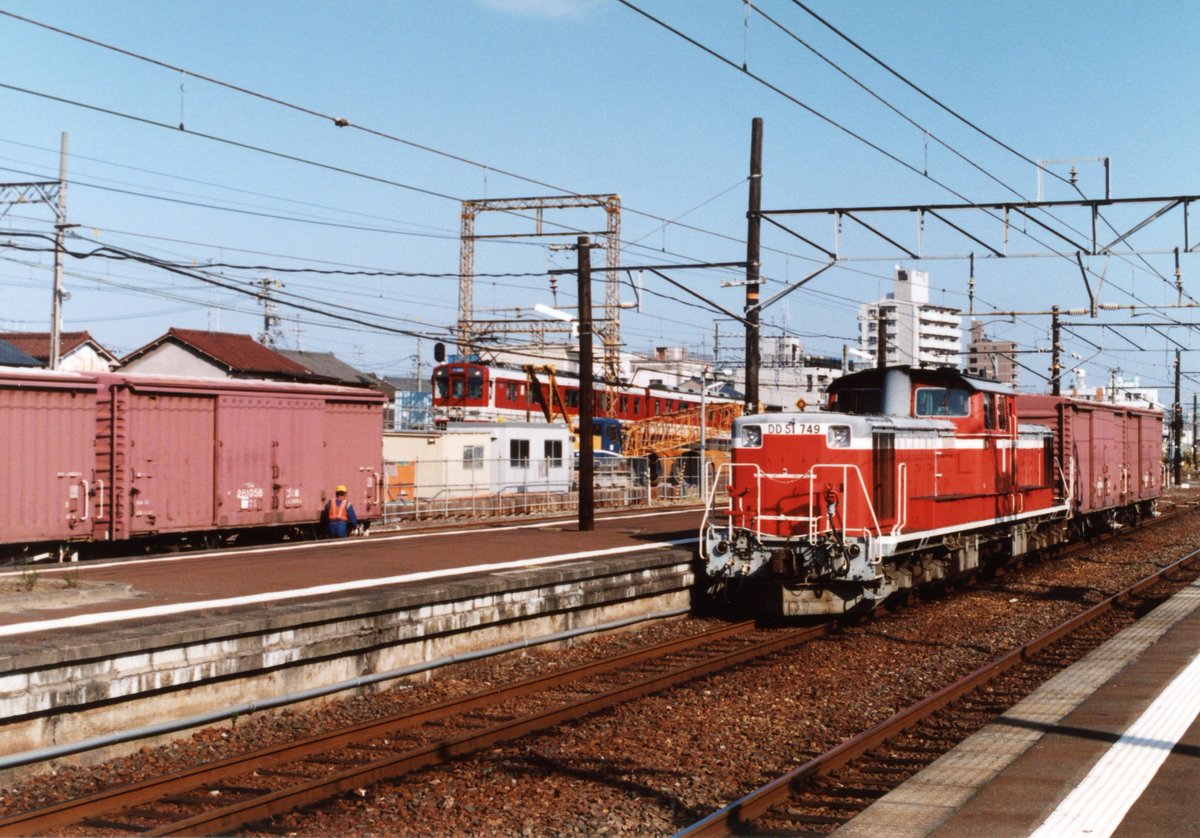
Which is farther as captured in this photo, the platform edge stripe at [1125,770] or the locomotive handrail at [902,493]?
the locomotive handrail at [902,493]

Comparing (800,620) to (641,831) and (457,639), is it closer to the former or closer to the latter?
(457,639)

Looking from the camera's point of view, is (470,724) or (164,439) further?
(164,439)

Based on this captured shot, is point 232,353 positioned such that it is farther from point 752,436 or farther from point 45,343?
point 752,436

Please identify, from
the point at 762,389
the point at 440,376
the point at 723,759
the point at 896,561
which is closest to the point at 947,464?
the point at 896,561

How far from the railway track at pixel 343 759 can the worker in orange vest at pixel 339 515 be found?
411 inches

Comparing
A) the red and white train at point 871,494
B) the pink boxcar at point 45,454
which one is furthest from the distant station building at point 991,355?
the pink boxcar at point 45,454

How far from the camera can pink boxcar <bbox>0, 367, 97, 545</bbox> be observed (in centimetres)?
1811

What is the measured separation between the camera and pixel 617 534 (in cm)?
2314

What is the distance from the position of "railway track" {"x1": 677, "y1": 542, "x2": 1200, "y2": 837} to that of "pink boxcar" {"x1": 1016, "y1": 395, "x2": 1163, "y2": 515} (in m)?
12.0

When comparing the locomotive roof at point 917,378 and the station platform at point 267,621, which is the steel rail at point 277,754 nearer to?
the station platform at point 267,621

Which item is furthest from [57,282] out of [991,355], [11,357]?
[991,355]

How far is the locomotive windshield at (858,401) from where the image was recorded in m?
19.1

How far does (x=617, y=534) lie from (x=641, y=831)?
50.4 feet

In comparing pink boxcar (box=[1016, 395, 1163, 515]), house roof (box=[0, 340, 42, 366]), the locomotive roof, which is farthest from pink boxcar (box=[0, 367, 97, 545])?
pink boxcar (box=[1016, 395, 1163, 515])
